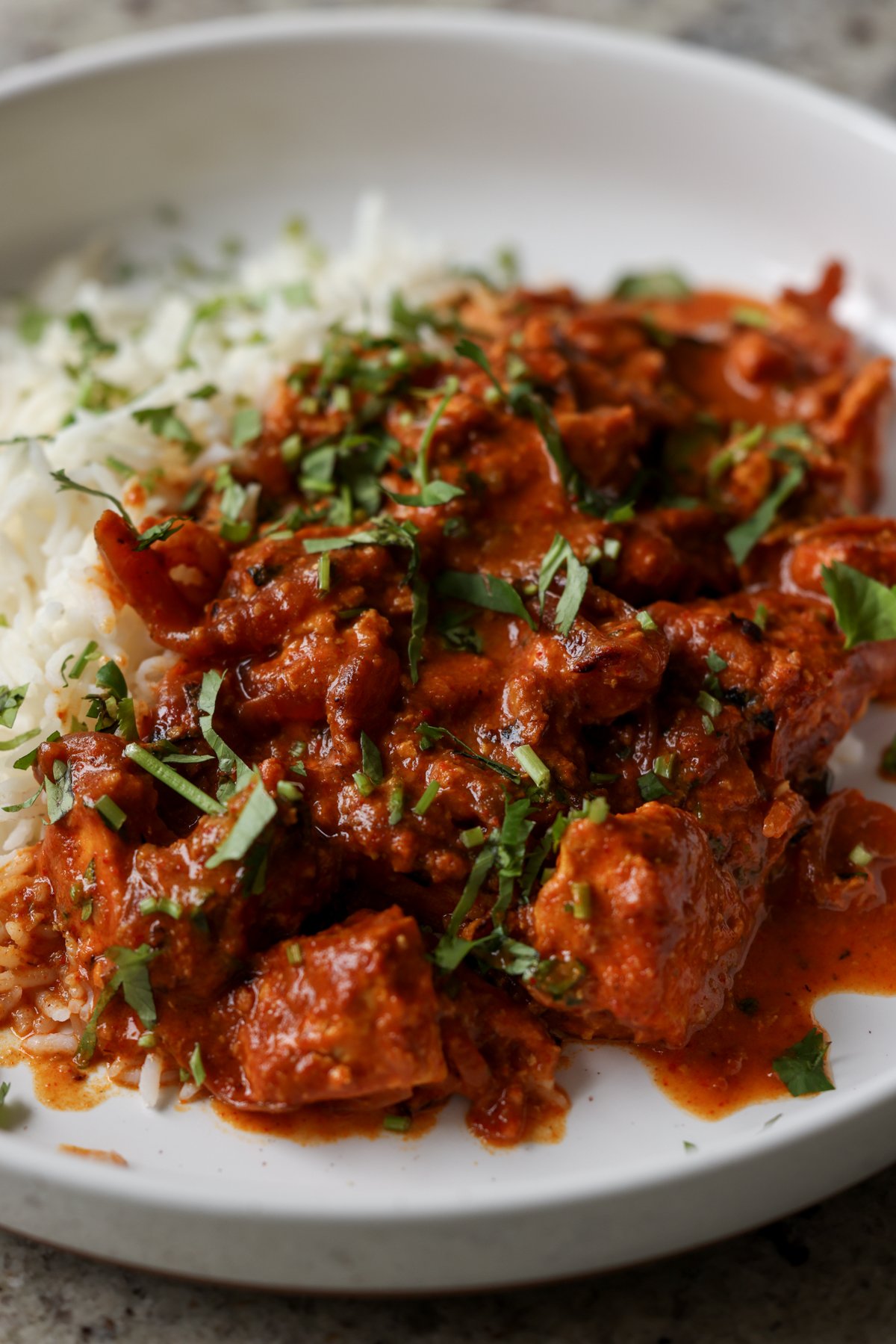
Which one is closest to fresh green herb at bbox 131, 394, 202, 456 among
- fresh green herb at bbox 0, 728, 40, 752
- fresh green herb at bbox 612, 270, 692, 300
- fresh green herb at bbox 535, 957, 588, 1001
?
fresh green herb at bbox 0, 728, 40, 752

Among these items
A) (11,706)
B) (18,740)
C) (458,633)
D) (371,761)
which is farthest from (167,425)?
(371,761)

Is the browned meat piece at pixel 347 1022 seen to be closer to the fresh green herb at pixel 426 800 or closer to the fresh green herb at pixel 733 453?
the fresh green herb at pixel 426 800

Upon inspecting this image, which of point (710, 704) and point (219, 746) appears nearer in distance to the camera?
point (219, 746)

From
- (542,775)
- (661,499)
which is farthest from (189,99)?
(542,775)

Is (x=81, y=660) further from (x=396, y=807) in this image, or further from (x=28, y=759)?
(x=396, y=807)

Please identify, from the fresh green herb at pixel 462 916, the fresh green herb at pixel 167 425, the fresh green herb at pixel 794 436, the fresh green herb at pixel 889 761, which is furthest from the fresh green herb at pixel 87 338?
the fresh green herb at pixel 889 761

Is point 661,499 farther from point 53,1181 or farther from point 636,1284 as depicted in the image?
point 53,1181
